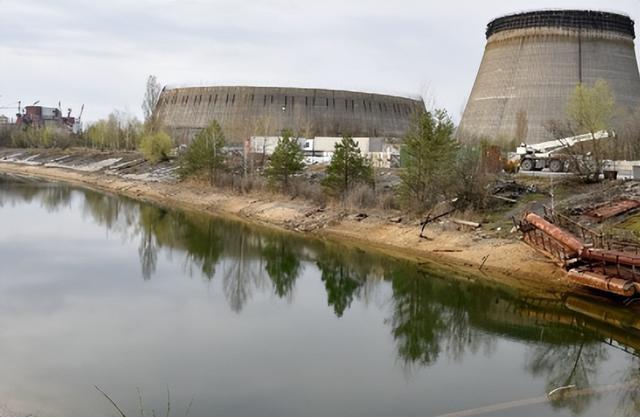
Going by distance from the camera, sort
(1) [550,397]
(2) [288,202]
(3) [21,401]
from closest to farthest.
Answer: (3) [21,401] < (1) [550,397] < (2) [288,202]

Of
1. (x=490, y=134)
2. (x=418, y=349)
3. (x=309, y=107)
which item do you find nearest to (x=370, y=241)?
(x=418, y=349)

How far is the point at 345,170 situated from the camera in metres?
22.9

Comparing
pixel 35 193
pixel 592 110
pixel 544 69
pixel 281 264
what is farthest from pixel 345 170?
pixel 35 193

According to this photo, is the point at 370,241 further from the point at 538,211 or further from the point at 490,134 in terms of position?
the point at 490,134

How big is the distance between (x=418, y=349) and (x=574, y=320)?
129 inches

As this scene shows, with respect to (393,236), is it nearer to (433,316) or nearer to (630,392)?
(433,316)

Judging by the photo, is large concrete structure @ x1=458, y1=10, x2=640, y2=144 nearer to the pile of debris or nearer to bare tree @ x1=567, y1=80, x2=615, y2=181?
bare tree @ x1=567, y1=80, x2=615, y2=181

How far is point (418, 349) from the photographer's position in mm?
10641

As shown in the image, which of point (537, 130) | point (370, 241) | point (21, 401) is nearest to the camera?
point (21, 401)

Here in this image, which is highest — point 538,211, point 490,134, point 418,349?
point 490,134

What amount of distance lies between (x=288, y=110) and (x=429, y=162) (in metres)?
32.3

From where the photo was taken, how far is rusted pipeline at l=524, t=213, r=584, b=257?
44.0 ft

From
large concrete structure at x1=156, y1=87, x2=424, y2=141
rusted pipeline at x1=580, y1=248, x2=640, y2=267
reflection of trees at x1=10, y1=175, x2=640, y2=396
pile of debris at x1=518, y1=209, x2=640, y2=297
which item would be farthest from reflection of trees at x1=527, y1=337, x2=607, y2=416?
large concrete structure at x1=156, y1=87, x2=424, y2=141

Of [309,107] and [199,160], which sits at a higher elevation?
[309,107]
